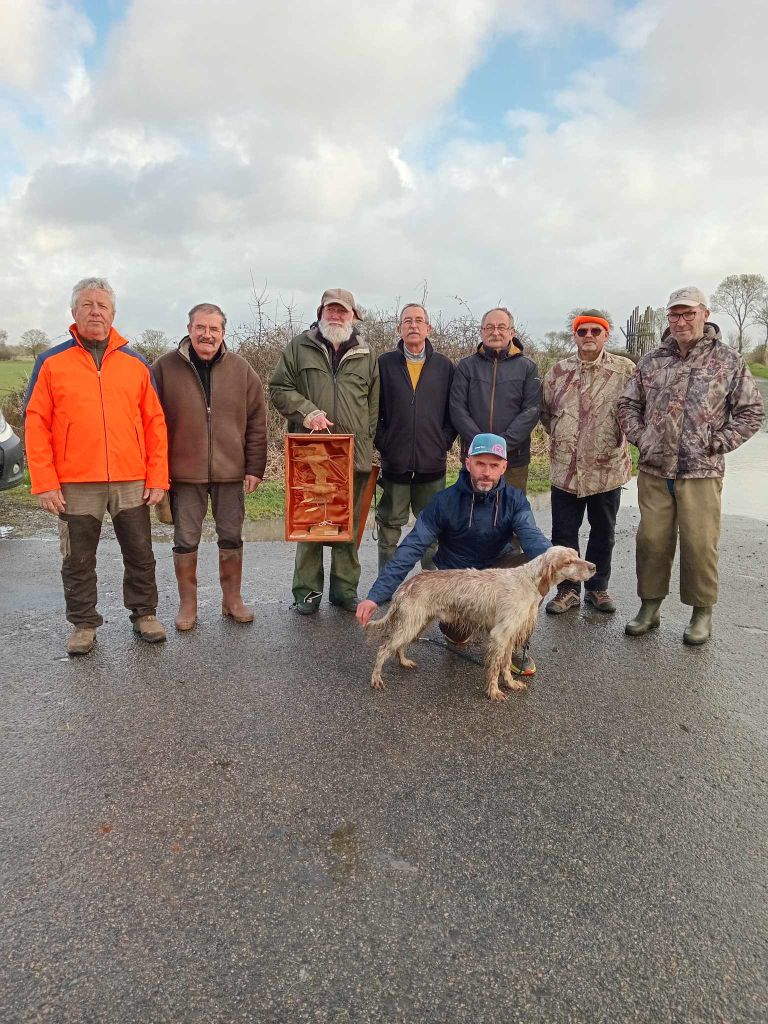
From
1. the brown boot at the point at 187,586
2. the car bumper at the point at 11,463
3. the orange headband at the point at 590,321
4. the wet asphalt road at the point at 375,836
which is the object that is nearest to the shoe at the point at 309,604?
the wet asphalt road at the point at 375,836

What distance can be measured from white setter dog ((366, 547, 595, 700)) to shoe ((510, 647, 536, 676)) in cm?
18

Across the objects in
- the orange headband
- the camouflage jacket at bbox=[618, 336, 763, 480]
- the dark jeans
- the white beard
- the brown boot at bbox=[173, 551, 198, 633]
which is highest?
the orange headband

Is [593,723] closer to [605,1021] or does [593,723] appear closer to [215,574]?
[605,1021]

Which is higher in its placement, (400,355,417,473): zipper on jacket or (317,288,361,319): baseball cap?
(317,288,361,319): baseball cap

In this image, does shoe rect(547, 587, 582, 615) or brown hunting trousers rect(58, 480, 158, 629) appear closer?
brown hunting trousers rect(58, 480, 158, 629)

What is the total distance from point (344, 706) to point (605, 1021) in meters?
2.37

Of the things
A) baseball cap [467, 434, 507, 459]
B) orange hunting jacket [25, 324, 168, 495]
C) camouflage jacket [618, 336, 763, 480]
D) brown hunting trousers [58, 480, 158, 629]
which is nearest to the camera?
orange hunting jacket [25, 324, 168, 495]

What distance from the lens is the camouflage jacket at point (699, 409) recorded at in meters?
5.23

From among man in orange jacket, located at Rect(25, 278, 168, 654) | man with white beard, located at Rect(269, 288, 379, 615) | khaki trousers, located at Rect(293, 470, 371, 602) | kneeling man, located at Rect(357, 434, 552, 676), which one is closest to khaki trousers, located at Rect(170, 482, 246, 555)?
man in orange jacket, located at Rect(25, 278, 168, 654)

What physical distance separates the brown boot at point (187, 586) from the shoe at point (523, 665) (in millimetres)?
2690

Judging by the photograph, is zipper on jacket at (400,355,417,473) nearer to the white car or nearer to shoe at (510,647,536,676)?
shoe at (510,647,536,676)

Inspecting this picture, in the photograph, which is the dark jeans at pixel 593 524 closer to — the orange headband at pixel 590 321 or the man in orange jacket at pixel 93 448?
the orange headband at pixel 590 321

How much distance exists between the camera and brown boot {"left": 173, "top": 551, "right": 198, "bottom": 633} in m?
5.60

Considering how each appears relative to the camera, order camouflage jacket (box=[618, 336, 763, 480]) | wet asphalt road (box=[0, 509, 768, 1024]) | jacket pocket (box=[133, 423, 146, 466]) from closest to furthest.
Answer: wet asphalt road (box=[0, 509, 768, 1024]), jacket pocket (box=[133, 423, 146, 466]), camouflage jacket (box=[618, 336, 763, 480])
